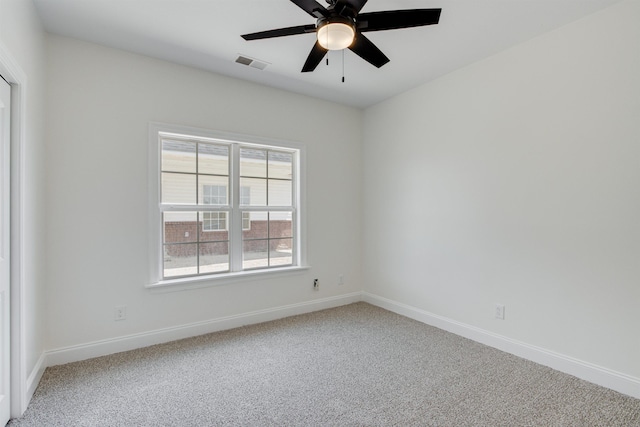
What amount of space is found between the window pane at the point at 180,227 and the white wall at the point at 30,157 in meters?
0.92

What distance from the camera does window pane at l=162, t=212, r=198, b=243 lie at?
10.3ft

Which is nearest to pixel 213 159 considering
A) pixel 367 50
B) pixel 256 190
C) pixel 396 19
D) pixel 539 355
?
pixel 256 190

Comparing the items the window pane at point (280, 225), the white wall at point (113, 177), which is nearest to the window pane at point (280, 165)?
the white wall at point (113, 177)

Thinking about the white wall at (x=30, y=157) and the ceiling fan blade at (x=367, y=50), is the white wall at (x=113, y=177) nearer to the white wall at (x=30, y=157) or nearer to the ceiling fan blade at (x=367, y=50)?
the white wall at (x=30, y=157)

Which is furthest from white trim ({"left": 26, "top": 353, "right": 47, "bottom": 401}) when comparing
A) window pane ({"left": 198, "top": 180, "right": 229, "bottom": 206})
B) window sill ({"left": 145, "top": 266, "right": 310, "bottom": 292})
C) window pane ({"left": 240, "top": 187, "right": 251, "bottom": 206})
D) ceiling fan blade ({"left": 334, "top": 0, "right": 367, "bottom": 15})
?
ceiling fan blade ({"left": 334, "top": 0, "right": 367, "bottom": 15})

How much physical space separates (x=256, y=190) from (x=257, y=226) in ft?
1.40

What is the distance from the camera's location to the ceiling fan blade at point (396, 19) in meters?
1.73

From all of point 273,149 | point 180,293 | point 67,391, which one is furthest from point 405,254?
point 67,391

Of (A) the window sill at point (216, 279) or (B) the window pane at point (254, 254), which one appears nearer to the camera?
(A) the window sill at point (216, 279)

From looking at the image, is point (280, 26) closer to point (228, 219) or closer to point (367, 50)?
point (367, 50)

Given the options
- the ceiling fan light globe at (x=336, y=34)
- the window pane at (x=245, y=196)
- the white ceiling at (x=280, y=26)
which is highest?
the white ceiling at (x=280, y=26)

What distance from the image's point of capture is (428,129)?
3598 mm

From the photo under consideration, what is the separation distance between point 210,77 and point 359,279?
3.15 meters

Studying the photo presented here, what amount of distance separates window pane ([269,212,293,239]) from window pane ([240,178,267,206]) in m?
0.22
